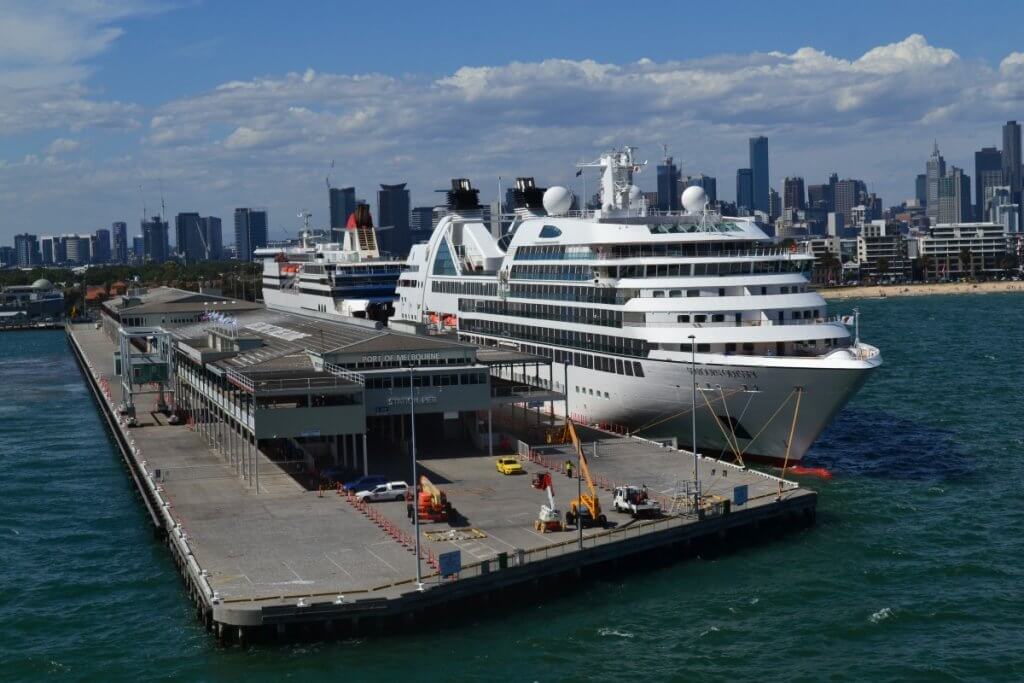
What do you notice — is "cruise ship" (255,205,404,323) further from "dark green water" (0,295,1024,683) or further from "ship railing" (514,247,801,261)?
"dark green water" (0,295,1024,683)

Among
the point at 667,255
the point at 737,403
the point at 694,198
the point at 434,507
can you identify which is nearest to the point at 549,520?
the point at 434,507

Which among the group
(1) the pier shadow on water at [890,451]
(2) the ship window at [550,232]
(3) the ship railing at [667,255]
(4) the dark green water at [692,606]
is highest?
(2) the ship window at [550,232]

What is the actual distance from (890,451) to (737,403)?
A: 13216 mm

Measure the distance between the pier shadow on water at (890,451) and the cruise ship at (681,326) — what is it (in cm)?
458

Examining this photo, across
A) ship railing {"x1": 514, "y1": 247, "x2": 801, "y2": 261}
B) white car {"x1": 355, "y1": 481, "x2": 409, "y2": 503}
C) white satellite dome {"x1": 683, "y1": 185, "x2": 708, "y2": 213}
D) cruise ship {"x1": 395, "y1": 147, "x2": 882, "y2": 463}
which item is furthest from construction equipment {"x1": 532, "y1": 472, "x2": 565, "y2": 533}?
white satellite dome {"x1": 683, "y1": 185, "x2": 708, "y2": 213}

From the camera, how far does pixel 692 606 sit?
4462cm

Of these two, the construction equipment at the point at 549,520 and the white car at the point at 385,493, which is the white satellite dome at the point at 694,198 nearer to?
the white car at the point at 385,493

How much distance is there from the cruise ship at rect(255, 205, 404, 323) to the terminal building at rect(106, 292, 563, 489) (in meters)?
54.6

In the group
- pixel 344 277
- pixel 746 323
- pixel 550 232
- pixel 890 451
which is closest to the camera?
pixel 746 323

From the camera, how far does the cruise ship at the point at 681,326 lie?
203ft

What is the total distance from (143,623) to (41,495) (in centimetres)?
2509

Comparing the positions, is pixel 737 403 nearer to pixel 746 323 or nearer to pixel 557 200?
pixel 746 323

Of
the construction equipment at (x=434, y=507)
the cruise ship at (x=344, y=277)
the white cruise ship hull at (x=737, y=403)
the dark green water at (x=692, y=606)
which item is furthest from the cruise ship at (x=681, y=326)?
the cruise ship at (x=344, y=277)

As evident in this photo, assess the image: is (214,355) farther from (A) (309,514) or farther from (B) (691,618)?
(B) (691,618)
